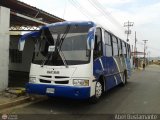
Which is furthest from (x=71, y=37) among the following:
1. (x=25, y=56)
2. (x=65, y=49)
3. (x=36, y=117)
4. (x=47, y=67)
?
(x=25, y=56)

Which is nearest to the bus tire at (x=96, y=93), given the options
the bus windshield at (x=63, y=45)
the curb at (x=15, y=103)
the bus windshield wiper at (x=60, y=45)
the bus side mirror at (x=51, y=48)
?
the bus windshield at (x=63, y=45)

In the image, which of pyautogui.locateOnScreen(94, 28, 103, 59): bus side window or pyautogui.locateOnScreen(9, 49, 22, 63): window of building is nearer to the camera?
pyautogui.locateOnScreen(94, 28, 103, 59): bus side window

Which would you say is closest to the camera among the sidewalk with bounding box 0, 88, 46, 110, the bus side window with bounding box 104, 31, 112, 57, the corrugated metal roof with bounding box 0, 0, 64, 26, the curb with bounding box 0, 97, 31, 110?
the curb with bounding box 0, 97, 31, 110

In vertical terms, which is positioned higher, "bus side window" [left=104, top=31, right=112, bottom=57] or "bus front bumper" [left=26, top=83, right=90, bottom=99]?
"bus side window" [left=104, top=31, right=112, bottom=57]

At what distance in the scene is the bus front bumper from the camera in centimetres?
909

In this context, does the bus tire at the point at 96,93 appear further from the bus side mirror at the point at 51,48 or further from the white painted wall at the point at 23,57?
the white painted wall at the point at 23,57

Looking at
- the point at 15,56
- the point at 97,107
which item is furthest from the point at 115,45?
the point at 15,56

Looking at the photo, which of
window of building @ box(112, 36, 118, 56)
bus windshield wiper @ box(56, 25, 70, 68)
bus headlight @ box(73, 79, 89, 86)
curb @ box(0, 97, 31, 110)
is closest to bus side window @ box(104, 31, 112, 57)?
window of building @ box(112, 36, 118, 56)

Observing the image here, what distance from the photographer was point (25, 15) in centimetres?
1570

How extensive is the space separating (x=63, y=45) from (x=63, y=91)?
5.30ft

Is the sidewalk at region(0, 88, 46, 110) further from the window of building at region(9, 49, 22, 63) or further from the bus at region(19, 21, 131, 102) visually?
the window of building at region(9, 49, 22, 63)

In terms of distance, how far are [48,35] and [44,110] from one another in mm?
2661

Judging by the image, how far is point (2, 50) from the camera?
11.7m

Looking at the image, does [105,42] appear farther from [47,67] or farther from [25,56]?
[25,56]
